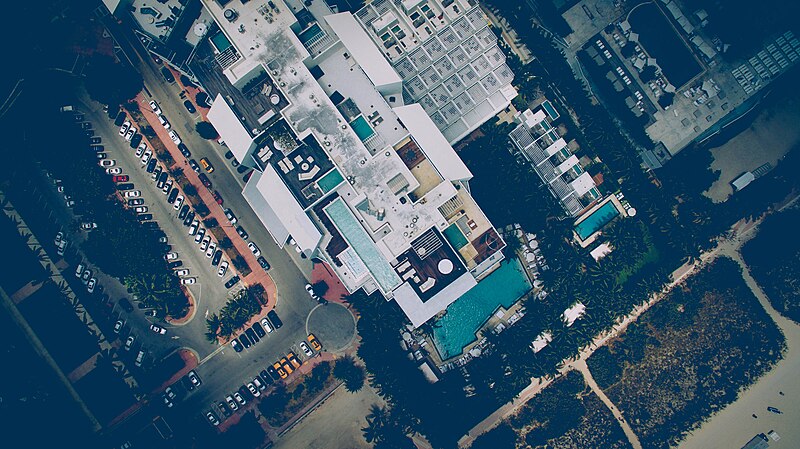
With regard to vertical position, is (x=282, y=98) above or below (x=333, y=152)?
above

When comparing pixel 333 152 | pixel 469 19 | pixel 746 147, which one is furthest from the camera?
pixel 746 147

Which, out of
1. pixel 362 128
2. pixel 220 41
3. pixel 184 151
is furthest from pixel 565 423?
pixel 220 41

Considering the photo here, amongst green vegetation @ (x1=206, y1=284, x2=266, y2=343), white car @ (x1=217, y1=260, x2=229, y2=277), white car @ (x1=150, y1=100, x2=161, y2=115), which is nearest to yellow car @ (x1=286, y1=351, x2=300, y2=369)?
green vegetation @ (x1=206, y1=284, x2=266, y2=343)

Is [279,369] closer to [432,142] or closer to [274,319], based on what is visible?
[274,319]

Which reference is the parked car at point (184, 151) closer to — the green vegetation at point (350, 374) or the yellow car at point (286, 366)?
the yellow car at point (286, 366)

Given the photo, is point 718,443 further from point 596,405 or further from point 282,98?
point 282,98

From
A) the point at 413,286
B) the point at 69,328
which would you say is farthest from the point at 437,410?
the point at 69,328

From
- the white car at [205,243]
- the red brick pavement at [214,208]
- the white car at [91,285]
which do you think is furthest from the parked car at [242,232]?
the white car at [91,285]
